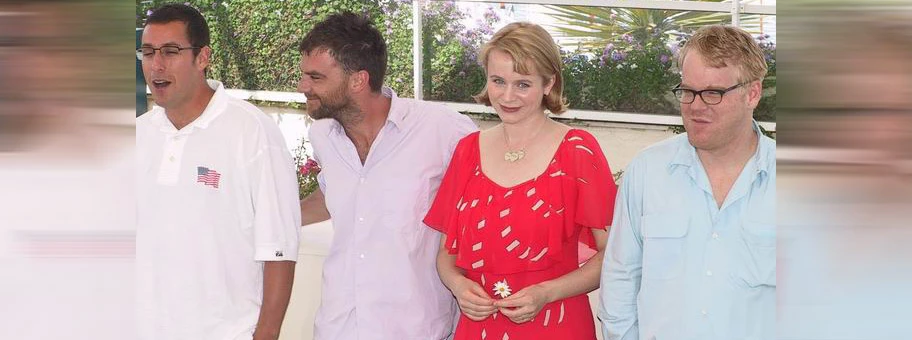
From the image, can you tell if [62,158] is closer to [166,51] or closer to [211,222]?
[211,222]

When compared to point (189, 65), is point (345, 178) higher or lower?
lower

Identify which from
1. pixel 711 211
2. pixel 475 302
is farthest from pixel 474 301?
pixel 711 211

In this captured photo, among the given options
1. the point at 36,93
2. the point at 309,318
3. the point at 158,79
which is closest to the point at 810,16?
the point at 36,93

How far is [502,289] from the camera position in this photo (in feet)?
7.73

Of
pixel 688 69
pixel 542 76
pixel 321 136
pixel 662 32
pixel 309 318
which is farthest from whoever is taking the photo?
pixel 662 32

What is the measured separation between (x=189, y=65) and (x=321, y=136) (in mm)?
401

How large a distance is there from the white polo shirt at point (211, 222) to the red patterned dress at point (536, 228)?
1.46ft

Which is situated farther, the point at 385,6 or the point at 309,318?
the point at 385,6

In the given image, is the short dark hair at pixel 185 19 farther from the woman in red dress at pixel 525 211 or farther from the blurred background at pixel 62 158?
the blurred background at pixel 62 158

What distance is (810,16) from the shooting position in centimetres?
40

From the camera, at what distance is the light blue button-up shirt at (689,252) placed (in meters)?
1.97

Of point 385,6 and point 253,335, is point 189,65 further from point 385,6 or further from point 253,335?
point 385,6

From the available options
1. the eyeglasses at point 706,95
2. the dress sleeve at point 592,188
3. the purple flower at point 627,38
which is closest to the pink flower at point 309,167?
the purple flower at point 627,38

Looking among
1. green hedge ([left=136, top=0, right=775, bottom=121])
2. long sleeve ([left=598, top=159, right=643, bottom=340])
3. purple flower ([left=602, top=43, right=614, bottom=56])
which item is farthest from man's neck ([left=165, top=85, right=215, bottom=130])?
purple flower ([left=602, top=43, right=614, bottom=56])
